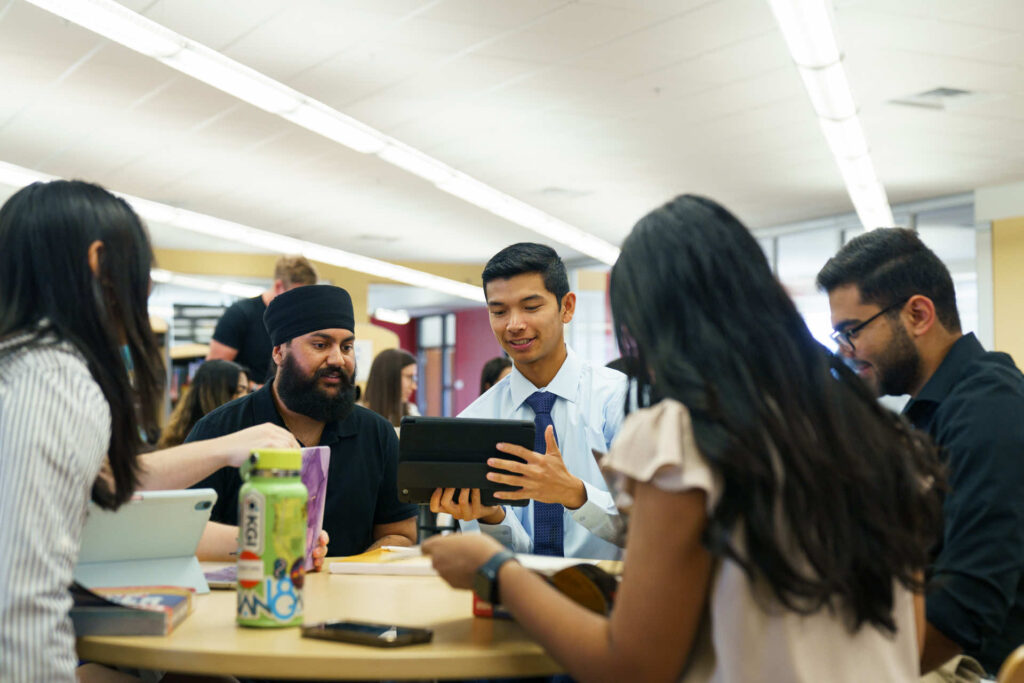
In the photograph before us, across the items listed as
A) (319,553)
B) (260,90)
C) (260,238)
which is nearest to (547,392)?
(319,553)

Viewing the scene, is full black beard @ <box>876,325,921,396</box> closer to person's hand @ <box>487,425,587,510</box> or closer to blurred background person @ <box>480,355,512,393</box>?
person's hand @ <box>487,425,587,510</box>

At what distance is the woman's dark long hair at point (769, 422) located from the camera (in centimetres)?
113

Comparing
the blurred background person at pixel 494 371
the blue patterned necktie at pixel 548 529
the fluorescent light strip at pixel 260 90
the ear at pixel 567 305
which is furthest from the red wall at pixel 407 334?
the blue patterned necktie at pixel 548 529

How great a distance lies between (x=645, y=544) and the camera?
1.15m

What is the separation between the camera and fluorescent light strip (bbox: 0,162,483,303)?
877cm

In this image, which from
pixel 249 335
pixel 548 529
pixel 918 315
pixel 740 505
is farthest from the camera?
pixel 249 335

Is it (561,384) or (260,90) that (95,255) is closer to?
(561,384)

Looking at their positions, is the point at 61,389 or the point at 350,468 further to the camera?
the point at 350,468

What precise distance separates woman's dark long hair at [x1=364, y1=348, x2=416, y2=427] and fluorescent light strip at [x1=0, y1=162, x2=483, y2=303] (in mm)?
2599

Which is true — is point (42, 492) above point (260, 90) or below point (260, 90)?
below

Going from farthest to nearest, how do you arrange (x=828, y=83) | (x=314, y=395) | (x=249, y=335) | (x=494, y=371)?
(x=494, y=371)
(x=828, y=83)
(x=249, y=335)
(x=314, y=395)

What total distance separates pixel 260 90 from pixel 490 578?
5.18 m

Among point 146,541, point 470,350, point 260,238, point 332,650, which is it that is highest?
point 260,238

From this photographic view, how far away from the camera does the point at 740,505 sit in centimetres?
114
